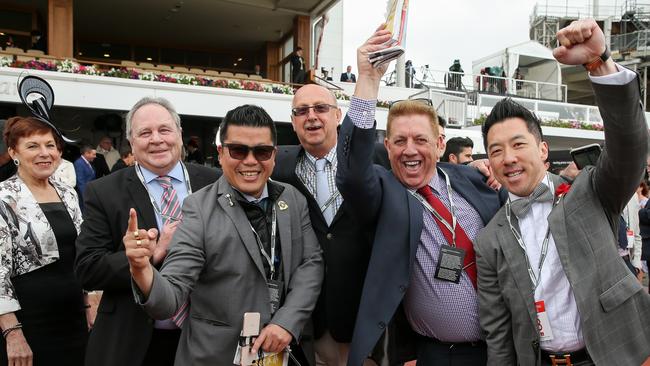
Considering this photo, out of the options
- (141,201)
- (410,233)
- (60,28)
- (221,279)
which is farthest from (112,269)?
(60,28)

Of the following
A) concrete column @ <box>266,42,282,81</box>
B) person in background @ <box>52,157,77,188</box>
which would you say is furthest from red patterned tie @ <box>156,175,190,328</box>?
concrete column @ <box>266,42,282,81</box>

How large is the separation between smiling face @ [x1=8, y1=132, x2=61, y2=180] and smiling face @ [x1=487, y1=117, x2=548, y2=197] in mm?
2695

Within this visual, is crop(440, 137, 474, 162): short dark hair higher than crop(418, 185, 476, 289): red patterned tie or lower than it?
higher

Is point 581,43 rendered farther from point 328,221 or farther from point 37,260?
point 37,260

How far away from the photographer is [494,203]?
2520 mm

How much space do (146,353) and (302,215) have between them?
1.01 metres

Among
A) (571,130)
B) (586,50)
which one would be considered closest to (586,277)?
(586,50)

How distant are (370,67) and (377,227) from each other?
77 centimetres

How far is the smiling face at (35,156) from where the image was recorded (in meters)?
3.02

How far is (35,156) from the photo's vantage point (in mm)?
3027

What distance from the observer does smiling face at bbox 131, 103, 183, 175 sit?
8.34 feet

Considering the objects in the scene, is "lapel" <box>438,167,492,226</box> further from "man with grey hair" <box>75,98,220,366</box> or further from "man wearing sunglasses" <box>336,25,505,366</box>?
"man with grey hair" <box>75,98,220,366</box>

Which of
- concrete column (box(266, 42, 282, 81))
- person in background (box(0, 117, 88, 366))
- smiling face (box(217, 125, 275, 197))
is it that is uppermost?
concrete column (box(266, 42, 282, 81))

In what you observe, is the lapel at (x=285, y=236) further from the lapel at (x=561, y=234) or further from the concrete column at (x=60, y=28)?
the concrete column at (x=60, y=28)
